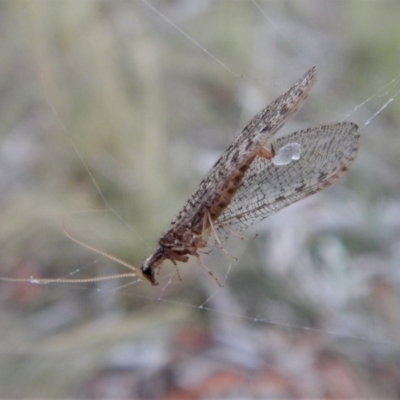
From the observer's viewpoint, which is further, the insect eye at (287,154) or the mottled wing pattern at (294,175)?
the insect eye at (287,154)

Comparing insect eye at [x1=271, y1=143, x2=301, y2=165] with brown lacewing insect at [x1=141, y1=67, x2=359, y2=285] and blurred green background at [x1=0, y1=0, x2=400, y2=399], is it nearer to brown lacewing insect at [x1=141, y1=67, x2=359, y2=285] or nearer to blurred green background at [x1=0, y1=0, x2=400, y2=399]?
brown lacewing insect at [x1=141, y1=67, x2=359, y2=285]

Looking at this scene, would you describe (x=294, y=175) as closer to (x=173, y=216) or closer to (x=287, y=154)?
(x=287, y=154)

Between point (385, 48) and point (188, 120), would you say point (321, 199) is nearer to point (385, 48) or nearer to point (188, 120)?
point (188, 120)

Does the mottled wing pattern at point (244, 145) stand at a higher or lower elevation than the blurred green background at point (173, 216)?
lower

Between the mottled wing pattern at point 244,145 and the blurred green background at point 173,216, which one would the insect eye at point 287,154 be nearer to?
the mottled wing pattern at point 244,145

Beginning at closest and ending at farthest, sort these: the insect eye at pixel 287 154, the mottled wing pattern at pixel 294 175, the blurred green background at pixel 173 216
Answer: the mottled wing pattern at pixel 294 175
the insect eye at pixel 287 154
the blurred green background at pixel 173 216

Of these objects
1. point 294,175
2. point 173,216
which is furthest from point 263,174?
point 173,216

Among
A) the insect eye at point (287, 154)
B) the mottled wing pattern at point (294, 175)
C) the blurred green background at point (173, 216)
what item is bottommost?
the mottled wing pattern at point (294, 175)

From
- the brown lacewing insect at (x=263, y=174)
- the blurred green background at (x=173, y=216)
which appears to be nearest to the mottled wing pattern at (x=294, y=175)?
the brown lacewing insect at (x=263, y=174)
